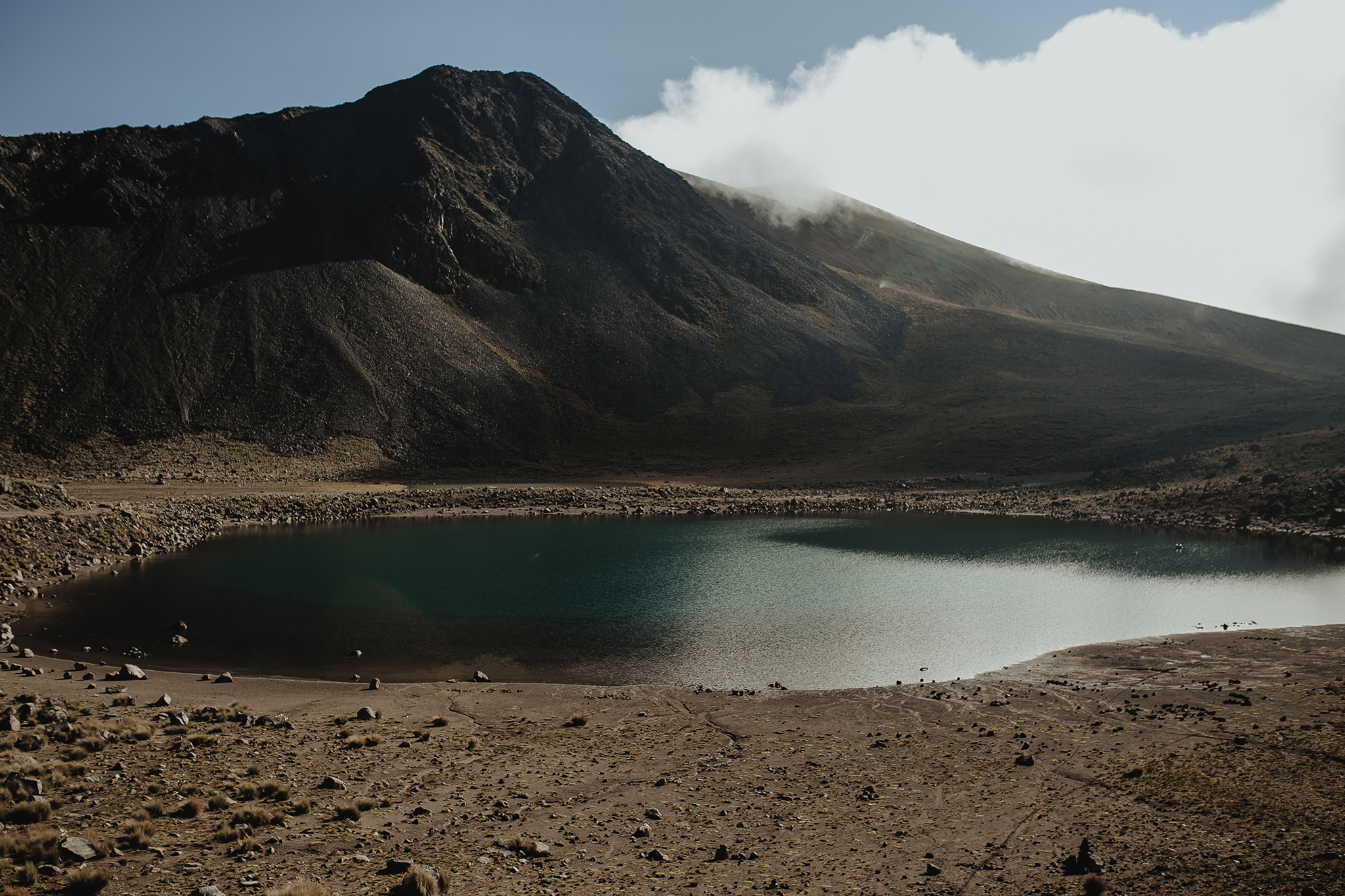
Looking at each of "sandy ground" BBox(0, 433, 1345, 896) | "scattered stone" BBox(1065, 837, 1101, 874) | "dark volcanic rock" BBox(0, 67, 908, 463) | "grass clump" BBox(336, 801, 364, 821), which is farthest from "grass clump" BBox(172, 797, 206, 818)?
"dark volcanic rock" BBox(0, 67, 908, 463)

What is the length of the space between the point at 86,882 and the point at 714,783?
8.53 meters

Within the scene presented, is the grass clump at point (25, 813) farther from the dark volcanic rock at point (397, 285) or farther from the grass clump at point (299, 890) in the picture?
the dark volcanic rock at point (397, 285)

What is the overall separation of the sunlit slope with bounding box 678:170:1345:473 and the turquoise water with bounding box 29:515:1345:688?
122 ft

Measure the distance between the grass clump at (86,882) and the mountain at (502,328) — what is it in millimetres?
65330

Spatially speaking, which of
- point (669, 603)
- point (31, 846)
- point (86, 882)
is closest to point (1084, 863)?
point (86, 882)

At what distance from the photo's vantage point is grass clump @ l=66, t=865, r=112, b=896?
26.9 ft

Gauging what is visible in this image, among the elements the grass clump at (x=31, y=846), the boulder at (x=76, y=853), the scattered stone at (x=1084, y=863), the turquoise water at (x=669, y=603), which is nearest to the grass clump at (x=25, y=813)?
the grass clump at (x=31, y=846)

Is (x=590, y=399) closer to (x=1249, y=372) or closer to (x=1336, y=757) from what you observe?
(x=1336, y=757)

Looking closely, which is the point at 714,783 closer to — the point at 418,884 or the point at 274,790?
the point at 418,884

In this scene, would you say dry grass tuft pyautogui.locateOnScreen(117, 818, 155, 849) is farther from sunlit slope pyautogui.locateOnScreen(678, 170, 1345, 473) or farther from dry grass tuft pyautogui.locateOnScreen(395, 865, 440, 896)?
sunlit slope pyautogui.locateOnScreen(678, 170, 1345, 473)

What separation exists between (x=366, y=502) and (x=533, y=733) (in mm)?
46314

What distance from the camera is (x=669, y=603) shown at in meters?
29.3

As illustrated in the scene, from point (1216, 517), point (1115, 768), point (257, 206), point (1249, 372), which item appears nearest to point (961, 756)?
point (1115, 768)

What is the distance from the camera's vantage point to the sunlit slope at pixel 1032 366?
8056 centimetres
